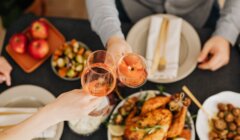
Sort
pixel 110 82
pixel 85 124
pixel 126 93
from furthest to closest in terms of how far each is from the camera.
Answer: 1. pixel 126 93
2. pixel 85 124
3. pixel 110 82

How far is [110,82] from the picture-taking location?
93 cm

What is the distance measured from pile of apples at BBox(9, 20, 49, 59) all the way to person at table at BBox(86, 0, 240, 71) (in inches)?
7.4

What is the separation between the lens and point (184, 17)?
4.67 feet

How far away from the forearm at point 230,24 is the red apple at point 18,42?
0.68m

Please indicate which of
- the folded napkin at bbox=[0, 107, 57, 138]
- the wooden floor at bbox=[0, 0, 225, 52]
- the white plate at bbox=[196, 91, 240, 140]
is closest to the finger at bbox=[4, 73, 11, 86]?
the folded napkin at bbox=[0, 107, 57, 138]

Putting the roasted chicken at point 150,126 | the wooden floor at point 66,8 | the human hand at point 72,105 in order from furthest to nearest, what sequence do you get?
the wooden floor at point 66,8 < the roasted chicken at point 150,126 < the human hand at point 72,105

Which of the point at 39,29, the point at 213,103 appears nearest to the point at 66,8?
the point at 39,29

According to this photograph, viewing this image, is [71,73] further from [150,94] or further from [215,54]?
[215,54]

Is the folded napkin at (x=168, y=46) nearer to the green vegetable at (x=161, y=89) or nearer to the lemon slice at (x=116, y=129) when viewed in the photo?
the green vegetable at (x=161, y=89)

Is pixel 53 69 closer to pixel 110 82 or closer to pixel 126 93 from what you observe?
pixel 126 93

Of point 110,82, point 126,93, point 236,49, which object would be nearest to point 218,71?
point 236,49

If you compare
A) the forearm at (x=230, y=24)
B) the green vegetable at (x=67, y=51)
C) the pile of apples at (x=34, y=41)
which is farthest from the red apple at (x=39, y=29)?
the forearm at (x=230, y=24)

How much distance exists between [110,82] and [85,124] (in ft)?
0.84

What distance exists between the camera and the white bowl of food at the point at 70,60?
1.25 metres
